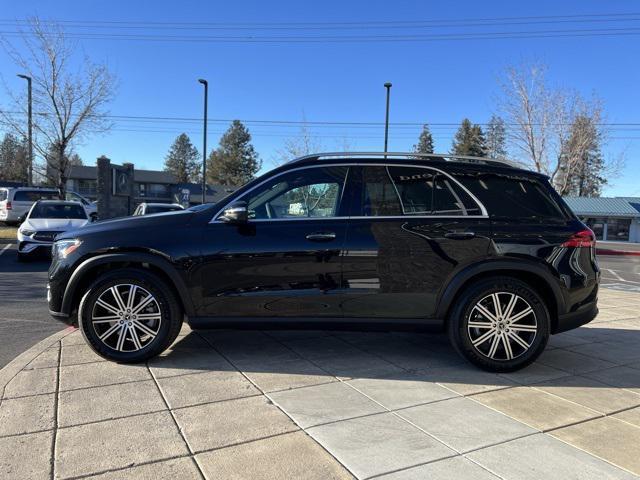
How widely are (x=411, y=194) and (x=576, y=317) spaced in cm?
183

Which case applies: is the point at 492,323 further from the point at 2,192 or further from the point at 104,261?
the point at 2,192

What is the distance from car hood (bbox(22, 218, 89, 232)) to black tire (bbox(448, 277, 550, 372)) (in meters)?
10.4

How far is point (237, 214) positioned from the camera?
4102 millimetres

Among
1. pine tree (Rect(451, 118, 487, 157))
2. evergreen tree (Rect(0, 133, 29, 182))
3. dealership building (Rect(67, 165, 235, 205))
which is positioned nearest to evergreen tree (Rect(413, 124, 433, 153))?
pine tree (Rect(451, 118, 487, 157))

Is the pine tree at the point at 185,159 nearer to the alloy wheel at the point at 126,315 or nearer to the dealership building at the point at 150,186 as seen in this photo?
the dealership building at the point at 150,186

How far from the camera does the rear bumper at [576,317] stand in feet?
14.2

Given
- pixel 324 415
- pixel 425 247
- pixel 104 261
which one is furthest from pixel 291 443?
pixel 104 261

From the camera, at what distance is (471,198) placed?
4.36 m

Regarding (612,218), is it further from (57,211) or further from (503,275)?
(503,275)

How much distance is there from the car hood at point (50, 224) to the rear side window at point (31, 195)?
1084 cm

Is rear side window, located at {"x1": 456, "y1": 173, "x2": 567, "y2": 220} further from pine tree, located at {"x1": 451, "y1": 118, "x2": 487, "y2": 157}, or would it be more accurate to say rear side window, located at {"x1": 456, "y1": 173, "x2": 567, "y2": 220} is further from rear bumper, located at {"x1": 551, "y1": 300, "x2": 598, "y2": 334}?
pine tree, located at {"x1": 451, "y1": 118, "x2": 487, "y2": 157}

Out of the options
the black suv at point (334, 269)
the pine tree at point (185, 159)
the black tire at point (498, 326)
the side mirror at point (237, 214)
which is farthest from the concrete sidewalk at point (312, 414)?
the pine tree at point (185, 159)

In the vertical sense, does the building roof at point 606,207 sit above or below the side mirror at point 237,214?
above

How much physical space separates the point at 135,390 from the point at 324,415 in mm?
1486
